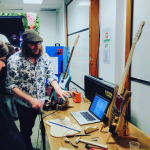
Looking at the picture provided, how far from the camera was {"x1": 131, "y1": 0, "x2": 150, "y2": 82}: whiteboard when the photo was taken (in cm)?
167

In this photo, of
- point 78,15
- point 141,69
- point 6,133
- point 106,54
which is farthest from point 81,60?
point 6,133

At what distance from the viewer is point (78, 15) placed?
12.0ft

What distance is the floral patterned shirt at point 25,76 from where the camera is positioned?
169 cm

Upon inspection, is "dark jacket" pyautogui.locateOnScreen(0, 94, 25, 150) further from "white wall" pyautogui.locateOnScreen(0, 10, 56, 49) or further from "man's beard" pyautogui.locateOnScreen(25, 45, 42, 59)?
"white wall" pyautogui.locateOnScreen(0, 10, 56, 49)

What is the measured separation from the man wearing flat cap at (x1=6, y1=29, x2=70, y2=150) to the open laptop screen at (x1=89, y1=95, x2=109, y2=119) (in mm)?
337

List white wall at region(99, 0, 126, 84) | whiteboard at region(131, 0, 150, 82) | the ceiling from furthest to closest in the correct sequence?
the ceiling, white wall at region(99, 0, 126, 84), whiteboard at region(131, 0, 150, 82)

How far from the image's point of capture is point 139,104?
1870 millimetres

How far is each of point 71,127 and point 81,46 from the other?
2.35 m

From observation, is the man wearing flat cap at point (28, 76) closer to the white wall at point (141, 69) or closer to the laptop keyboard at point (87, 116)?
the laptop keyboard at point (87, 116)

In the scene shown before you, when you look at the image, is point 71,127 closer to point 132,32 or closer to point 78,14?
point 132,32

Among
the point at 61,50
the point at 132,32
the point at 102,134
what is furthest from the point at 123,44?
the point at 61,50

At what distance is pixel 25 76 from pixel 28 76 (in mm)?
31

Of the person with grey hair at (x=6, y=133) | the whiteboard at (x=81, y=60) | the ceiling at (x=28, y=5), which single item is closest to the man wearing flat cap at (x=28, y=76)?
the person with grey hair at (x=6, y=133)

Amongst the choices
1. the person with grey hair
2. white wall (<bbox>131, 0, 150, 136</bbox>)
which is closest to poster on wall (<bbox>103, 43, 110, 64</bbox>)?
white wall (<bbox>131, 0, 150, 136</bbox>)
